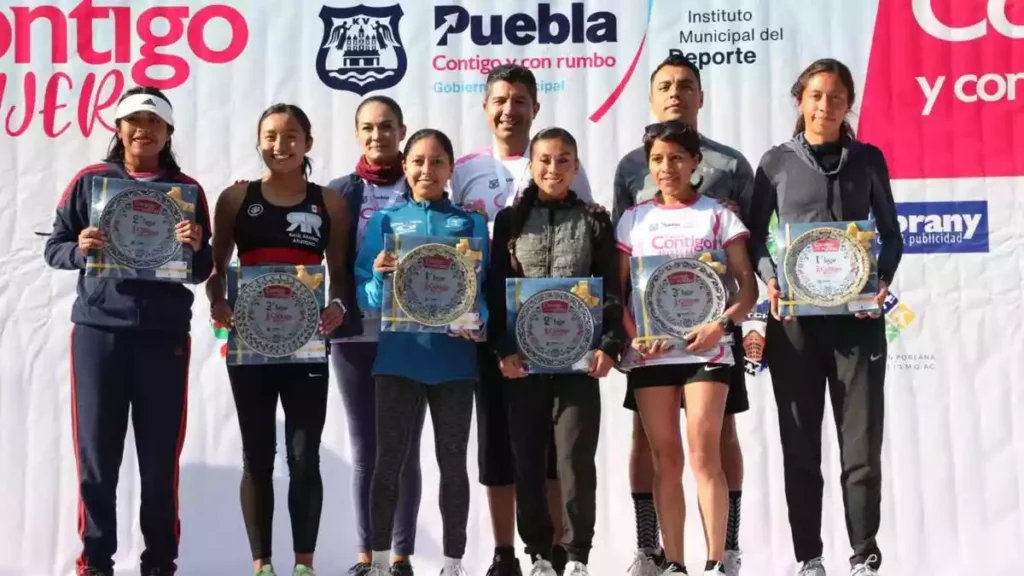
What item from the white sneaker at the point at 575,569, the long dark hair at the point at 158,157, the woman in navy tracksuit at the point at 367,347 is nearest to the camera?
the white sneaker at the point at 575,569

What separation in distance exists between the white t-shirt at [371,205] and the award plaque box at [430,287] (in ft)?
1.31

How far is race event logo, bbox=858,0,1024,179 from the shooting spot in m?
5.17

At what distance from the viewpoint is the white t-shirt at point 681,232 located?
12.9 ft

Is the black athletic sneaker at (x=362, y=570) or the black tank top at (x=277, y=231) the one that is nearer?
the black tank top at (x=277, y=231)

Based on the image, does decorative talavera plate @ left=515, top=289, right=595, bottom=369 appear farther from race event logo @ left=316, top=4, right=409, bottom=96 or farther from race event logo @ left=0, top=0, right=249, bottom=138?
race event logo @ left=0, top=0, right=249, bottom=138

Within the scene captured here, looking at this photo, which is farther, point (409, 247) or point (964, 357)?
point (964, 357)

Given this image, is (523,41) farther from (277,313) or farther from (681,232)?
(277,313)

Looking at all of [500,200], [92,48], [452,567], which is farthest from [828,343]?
[92,48]

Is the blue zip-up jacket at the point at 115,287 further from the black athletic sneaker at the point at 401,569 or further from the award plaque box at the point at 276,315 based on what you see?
the black athletic sneaker at the point at 401,569

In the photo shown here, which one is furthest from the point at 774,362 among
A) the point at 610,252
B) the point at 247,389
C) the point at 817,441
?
the point at 247,389

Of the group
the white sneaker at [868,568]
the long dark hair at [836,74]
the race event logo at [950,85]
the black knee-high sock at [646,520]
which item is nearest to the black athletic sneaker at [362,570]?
the black knee-high sock at [646,520]

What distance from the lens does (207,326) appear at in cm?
533

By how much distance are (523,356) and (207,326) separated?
2060mm

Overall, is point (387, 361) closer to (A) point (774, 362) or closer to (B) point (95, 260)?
(B) point (95, 260)
